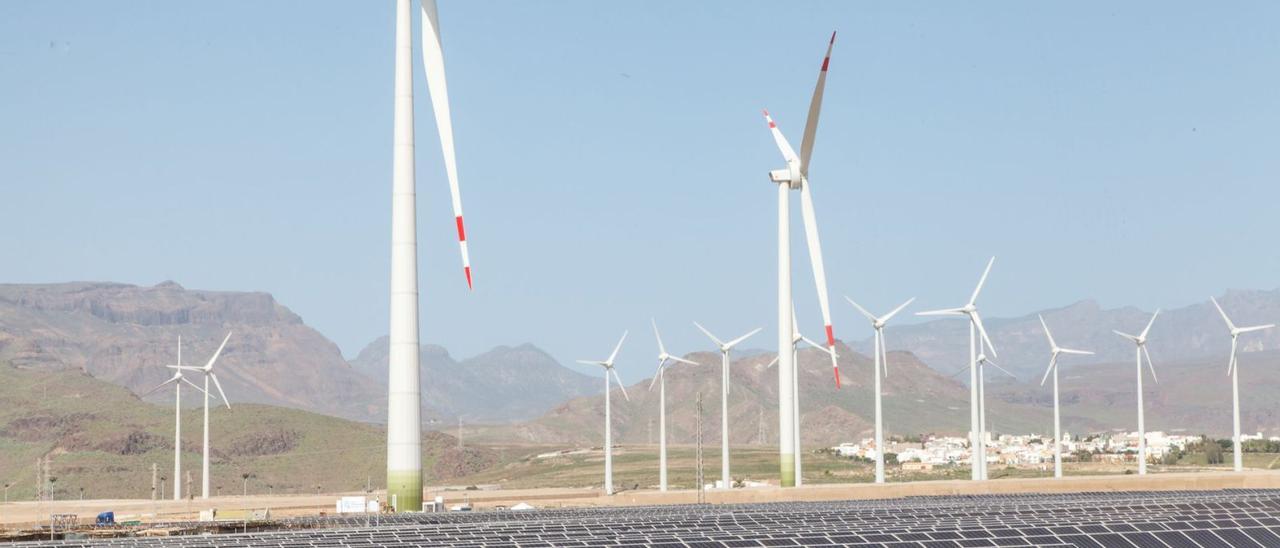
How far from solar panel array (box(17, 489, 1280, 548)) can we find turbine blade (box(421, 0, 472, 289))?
1163 centimetres

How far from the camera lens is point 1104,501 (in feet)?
284

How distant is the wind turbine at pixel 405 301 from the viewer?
68312 mm

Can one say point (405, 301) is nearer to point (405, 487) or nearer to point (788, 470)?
point (405, 487)

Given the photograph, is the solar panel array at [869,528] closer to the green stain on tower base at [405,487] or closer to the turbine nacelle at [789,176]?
the green stain on tower base at [405,487]

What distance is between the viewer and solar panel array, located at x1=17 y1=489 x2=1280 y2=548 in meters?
52.2

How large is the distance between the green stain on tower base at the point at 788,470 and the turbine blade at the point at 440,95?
34718mm

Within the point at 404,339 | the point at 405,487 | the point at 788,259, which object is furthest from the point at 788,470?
the point at 404,339

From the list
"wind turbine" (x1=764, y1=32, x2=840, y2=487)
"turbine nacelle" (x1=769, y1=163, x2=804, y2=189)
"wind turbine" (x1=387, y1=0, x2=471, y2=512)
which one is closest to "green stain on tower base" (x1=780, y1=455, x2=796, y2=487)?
"wind turbine" (x1=764, y1=32, x2=840, y2=487)

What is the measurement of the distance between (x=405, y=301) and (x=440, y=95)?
30.4 feet

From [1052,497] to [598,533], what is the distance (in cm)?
4254

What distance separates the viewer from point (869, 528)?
60.0 m

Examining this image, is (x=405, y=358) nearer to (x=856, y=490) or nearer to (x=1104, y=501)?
(x=1104, y=501)

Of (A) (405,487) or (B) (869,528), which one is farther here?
(A) (405,487)

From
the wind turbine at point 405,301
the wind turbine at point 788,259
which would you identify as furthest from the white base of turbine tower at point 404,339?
the wind turbine at point 788,259
